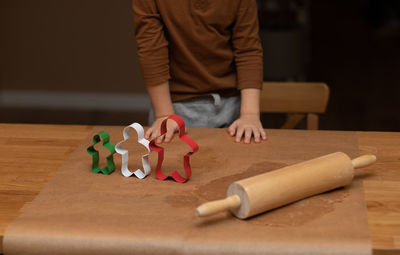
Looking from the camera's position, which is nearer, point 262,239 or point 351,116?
point 262,239

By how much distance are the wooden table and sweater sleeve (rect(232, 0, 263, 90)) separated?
0.32 m

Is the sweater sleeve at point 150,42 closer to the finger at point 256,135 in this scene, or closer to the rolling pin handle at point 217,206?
the finger at point 256,135

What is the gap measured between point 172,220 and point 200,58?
27.0 inches

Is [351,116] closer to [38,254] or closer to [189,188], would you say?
[189,188]

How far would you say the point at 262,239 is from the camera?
0.76 meters

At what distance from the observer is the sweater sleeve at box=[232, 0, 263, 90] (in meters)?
1.37

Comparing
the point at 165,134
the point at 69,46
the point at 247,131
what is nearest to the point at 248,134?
the point at 247,131

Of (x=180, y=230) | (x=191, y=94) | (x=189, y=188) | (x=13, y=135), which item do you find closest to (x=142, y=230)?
(x=180, y=230)

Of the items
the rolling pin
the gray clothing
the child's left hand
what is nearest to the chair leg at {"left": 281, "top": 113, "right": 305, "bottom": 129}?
the gray clothing

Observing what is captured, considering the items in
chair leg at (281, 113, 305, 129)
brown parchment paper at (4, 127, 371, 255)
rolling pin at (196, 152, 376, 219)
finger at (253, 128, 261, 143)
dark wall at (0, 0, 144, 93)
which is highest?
rolling pin at (196, 152, 376, 219)

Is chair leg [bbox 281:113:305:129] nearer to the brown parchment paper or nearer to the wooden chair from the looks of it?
the wooden chair

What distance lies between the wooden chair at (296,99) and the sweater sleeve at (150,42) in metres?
0.32

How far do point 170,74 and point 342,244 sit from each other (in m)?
0.81

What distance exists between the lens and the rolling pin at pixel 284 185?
0.80 metres
